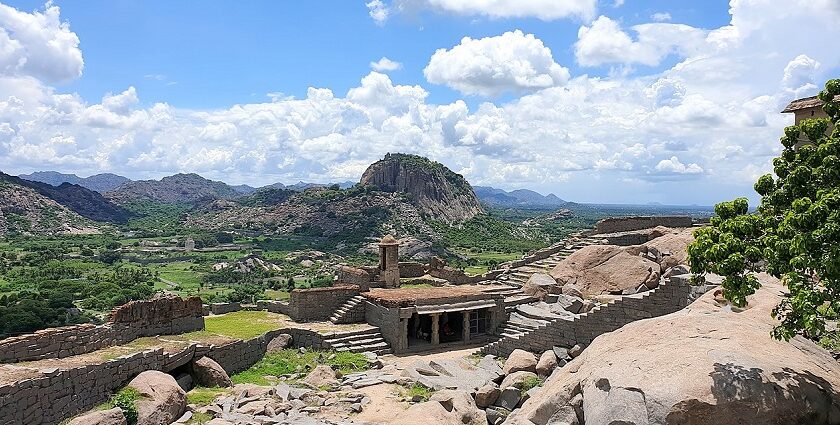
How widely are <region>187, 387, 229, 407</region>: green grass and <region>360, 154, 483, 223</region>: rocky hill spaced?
5809 inches

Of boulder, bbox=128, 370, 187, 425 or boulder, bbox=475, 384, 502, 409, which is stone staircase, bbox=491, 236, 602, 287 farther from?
boulder, bbox=128, 370, 187, 425

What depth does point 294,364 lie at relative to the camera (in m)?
21.8

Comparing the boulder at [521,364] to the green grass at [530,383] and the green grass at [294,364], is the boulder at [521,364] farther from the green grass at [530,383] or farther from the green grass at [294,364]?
the green grass at [294,364]

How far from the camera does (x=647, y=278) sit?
25906mm

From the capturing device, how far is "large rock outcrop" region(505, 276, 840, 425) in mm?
9016

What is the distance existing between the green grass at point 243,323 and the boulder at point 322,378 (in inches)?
156

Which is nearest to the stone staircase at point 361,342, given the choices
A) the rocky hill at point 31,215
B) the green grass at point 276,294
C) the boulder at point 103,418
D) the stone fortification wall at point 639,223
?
the boulder at point 103,418

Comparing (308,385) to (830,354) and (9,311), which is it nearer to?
(830,354)

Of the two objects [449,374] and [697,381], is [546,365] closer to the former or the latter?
[449,374]

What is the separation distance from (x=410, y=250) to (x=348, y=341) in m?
92.1

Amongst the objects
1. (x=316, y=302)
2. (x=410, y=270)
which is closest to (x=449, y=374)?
(x=316, y=302)

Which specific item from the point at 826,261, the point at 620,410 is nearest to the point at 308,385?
the point at 620,410

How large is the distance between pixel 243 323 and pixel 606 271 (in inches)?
666

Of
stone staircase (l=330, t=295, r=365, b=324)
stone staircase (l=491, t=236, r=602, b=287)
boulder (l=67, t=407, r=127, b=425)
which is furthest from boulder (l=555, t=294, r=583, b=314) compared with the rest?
boulder (l=67, t=407, r=127, b=425)
